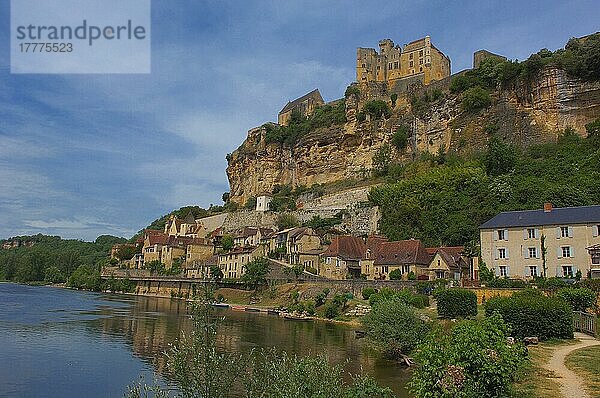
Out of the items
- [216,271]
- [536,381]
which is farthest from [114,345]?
[216,271]

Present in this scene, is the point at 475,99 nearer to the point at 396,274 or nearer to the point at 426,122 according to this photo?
the point at 426,122

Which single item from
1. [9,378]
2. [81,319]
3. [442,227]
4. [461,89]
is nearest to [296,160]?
[461,89]

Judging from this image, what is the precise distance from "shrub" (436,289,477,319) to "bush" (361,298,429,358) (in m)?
3.63

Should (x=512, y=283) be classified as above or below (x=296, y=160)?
below

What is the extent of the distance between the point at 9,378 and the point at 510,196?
139 ft

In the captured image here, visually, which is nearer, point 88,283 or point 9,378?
point 9,378

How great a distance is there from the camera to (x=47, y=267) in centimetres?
10688

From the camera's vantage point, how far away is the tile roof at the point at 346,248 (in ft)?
175

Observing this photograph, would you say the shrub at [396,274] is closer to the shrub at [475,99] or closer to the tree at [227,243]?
the shrub at [475,99]

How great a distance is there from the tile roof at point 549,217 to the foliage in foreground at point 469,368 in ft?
91.8

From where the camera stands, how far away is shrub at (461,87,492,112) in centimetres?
5998

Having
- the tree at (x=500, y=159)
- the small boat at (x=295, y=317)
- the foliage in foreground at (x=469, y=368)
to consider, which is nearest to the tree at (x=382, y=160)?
the tree at (x=500, y=159)

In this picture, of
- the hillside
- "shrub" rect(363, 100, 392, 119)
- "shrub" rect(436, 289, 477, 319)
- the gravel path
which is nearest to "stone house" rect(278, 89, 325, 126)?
the hillside

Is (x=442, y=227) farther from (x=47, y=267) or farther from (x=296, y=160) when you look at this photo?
(x=47, y=267)
